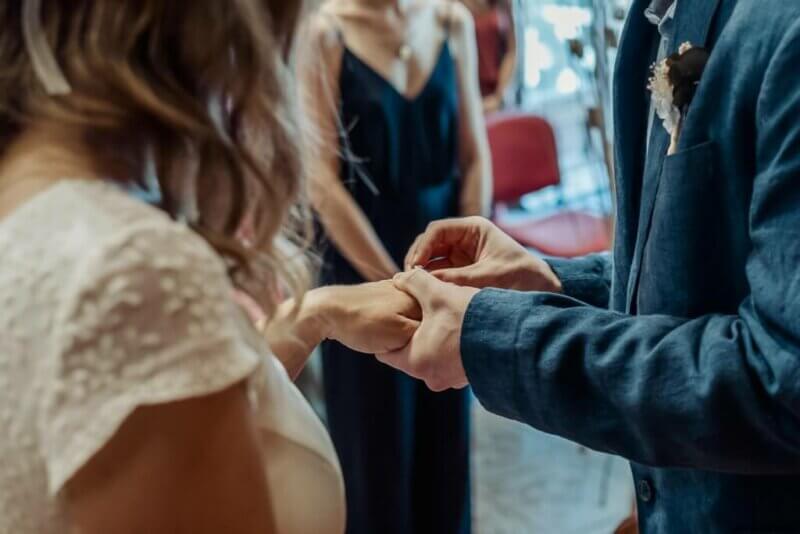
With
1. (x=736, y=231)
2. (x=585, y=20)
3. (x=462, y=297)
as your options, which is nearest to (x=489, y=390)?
(x=462, y=297)

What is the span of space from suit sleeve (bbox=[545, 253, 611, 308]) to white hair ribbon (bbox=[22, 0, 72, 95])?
693mm

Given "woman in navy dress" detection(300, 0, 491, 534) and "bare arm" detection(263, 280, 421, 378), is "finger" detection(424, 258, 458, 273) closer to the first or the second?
"bare arm" detection(263, 280, 421, 378)

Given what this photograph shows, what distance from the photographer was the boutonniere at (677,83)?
87 centimetres

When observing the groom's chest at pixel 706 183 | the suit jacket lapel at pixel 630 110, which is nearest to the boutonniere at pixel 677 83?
the groom's chest at pixel 706 183

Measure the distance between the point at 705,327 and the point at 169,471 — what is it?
456 mm

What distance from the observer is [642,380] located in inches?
33.4

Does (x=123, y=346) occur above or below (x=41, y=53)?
below

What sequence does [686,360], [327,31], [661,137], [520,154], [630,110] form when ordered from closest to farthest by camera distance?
[686,360]
[661,137]
[630,110]
[327,31]
[520,154]

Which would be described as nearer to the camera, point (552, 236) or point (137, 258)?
Answer: point (137, 258)

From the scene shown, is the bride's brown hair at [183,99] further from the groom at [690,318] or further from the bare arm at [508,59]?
the bare arm at [508,59]

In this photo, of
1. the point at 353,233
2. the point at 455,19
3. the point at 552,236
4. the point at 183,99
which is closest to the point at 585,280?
the point at 183,99

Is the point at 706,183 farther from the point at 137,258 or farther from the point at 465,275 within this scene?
the point at 137,258

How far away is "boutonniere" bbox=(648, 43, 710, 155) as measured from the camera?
0.87 metres

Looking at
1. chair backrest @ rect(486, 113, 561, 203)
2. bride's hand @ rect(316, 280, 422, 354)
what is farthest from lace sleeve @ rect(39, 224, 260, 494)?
chair backrest @ rect(486, 113, 561, 203)
